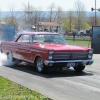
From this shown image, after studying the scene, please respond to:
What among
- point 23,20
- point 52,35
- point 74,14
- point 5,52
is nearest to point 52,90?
point 52,35

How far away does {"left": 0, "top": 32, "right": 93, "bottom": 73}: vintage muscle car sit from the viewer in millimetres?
11508

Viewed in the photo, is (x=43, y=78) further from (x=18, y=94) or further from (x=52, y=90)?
(x=18, y=94)

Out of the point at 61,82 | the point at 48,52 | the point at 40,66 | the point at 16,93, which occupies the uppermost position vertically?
the point at 48,52

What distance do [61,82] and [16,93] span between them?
2379mm

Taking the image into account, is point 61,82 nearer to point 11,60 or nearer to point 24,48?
point 24,48

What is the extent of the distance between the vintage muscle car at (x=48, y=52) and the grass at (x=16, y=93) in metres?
2.67

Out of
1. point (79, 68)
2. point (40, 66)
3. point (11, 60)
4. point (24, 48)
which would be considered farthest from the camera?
point (11, 60)

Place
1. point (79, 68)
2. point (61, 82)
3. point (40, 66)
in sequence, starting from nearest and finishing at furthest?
point (61, 82) → point (40, 66) → point (79, 68)

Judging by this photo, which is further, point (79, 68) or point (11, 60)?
point (11, 60)

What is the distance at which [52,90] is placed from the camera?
343 inches

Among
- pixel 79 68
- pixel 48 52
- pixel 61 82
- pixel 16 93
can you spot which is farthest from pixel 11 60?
pixel 16 93

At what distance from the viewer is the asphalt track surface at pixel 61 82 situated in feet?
26.9

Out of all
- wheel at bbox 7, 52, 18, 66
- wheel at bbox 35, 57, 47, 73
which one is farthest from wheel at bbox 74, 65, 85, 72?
wheel at bbox 7, 52, 18, 66

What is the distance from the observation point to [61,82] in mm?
10023
